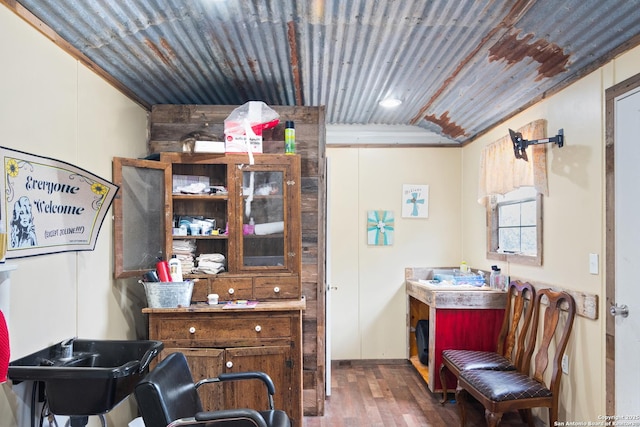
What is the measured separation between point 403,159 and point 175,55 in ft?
8.66

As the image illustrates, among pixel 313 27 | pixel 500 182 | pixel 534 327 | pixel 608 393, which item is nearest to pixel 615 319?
pixel 608 393

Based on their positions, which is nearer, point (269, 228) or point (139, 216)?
point (139, 216)

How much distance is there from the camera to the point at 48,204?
1.98 meters

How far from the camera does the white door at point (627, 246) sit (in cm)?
215

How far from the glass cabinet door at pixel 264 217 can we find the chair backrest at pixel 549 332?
1765 millimetres

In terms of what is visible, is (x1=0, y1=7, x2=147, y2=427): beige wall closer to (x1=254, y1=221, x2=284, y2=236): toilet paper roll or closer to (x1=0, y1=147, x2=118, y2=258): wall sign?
(x1=0, y1=147, x2=118, y2=258): wall sign

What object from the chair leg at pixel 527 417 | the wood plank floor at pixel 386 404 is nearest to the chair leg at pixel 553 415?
the chair leg at pixel 527 417

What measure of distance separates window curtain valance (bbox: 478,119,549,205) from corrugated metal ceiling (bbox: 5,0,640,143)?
26cm

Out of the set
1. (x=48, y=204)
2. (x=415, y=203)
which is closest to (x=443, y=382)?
(x=415, y=203)

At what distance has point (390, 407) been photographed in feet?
11.1

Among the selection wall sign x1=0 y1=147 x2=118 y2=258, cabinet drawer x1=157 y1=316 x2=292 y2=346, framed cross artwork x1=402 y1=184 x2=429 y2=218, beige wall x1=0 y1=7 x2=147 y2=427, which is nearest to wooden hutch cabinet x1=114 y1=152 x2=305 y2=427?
cabinet drawer x1=157 y1=316 x2=292 y2=346

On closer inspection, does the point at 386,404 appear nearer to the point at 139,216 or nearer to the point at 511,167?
the point at 511,167

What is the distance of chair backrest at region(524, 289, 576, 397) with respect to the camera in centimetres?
262

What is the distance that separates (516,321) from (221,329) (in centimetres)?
212
